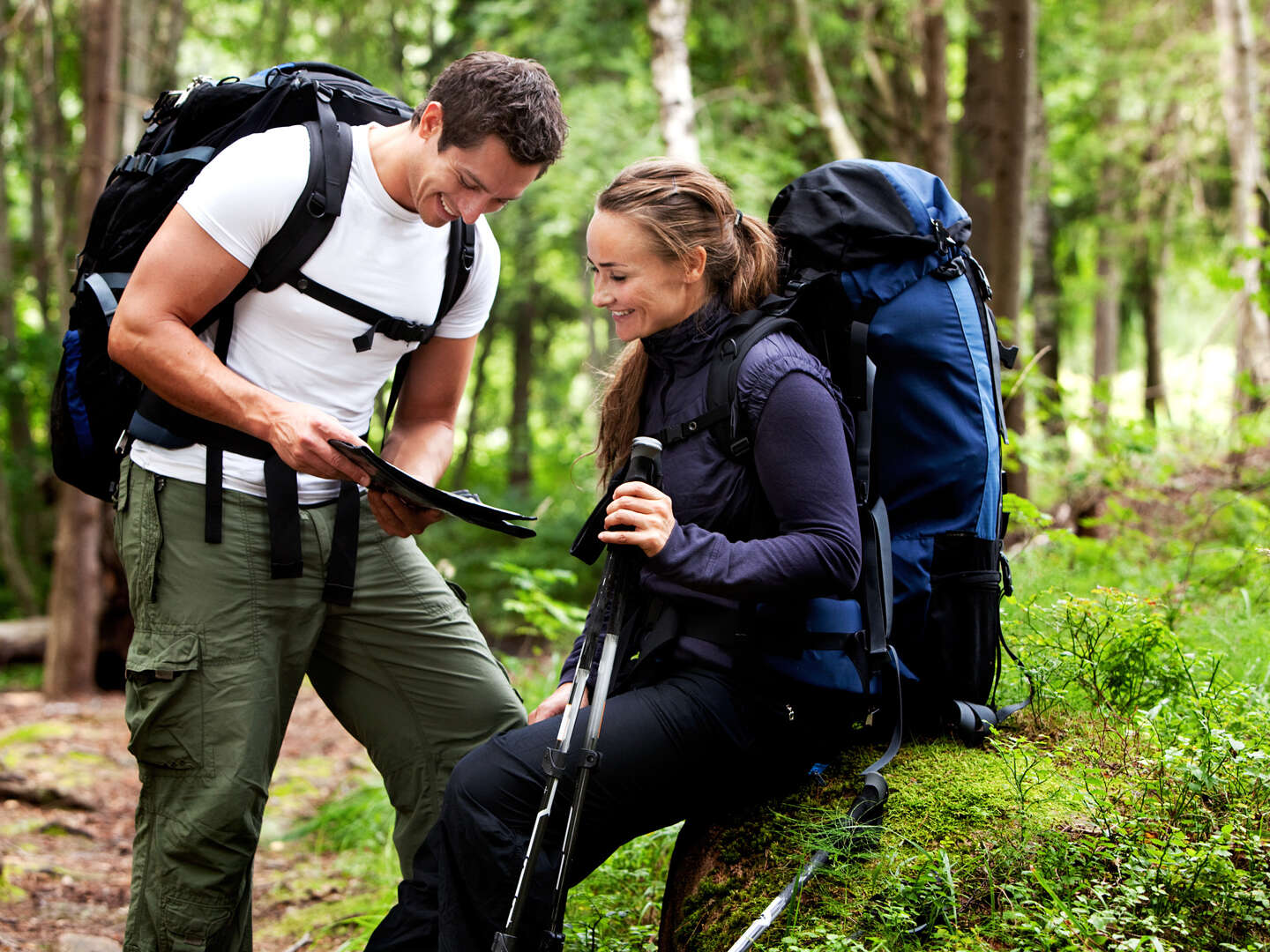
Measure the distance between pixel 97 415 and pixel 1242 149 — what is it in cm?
1070

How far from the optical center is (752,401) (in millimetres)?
2484

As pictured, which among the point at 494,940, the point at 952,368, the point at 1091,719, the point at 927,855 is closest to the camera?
the point at 494,940

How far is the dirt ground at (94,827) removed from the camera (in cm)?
429

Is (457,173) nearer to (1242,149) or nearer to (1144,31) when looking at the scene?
(1242,149)

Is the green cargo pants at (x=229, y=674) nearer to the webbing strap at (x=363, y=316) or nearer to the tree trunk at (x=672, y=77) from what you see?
the webbing strap at (x=363, y=316)

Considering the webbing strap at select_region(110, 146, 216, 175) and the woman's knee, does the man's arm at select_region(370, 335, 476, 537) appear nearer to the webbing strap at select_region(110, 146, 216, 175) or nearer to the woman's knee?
the webbing strap at select_region(110, 146, 216, 175)

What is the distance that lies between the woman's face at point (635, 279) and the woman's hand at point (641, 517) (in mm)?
487

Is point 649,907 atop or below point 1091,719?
below

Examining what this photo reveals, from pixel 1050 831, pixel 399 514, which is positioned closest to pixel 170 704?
pixel 399 514

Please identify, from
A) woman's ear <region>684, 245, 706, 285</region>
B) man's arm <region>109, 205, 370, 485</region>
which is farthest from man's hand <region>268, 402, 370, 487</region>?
woman's ear <region>684, 245, 706, 285</region>

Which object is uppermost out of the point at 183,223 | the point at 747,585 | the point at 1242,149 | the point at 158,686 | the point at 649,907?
the point at 1242,149

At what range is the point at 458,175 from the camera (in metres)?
2.74

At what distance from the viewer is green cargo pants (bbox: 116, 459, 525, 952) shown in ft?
8.99

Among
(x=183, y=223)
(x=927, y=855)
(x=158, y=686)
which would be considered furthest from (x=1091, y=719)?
(x=183, y=223)
